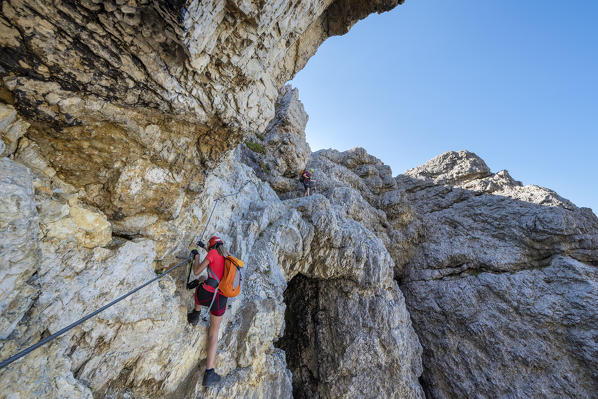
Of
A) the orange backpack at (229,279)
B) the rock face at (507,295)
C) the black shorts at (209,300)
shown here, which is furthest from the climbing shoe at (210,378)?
the rock face at (507,295)

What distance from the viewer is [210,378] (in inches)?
232

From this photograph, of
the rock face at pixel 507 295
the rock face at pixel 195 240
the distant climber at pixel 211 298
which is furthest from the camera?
the rock face at pixel 507 295

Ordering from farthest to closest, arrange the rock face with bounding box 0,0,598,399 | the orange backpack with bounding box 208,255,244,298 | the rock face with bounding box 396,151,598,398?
the rock face with bounding box 396,151,598,398, the orange backpack with bounding box 208,255,244,298, the rock face with bounding box 0,0,598,399

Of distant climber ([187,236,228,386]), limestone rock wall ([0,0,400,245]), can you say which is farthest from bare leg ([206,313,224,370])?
limestone rock wall ([0,0,400,245])

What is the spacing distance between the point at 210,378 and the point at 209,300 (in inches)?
87.1

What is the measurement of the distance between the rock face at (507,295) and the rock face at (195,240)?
0.35 ft

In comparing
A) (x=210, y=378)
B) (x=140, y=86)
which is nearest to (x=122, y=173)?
(x=140, y=86)

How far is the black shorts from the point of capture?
576 cm

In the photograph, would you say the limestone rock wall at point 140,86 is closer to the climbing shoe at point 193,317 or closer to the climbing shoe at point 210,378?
the climbing shoe at point 193,317

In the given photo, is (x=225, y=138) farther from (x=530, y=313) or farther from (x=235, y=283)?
(x=530, y=313)

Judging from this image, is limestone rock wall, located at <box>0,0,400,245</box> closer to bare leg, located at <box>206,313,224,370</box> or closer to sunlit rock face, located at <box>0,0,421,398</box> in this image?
sunlit rock face, located at <box>0,0,421,398</box>

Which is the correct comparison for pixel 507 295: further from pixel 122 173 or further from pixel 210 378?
pixel 122 173

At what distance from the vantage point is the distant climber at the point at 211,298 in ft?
18.9

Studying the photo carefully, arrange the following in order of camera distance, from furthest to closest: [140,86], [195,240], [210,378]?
[195,240], [210,378], [140,86]
